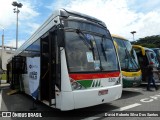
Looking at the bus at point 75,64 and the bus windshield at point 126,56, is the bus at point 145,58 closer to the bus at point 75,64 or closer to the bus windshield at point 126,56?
the bus windshield at point 126,56

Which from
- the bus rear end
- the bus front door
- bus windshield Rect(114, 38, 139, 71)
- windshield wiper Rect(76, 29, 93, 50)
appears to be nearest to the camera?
the bus rear end

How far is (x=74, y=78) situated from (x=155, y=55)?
1014 cm

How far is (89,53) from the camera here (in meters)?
6.64

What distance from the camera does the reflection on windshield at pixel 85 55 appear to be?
624 cm

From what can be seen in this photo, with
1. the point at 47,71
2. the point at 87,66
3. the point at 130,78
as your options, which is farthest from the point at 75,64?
the point at 130,78

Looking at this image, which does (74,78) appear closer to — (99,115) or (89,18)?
(99,115)

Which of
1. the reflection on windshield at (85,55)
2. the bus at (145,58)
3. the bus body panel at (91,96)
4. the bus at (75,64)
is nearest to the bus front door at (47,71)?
the bus at (75,64)

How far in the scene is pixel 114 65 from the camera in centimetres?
748

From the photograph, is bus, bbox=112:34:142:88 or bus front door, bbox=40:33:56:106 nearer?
bus front door, bbox=40:33:56:106

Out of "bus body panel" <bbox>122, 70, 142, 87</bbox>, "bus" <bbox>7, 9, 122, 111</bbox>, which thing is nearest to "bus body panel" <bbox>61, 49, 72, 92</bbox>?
"bus" <bbox>7, 9, 122, 111</bbox>

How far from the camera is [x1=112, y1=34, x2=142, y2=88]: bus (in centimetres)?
1015

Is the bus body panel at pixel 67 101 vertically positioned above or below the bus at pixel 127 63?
below

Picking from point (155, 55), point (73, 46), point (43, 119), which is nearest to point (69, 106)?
point (43, 119)

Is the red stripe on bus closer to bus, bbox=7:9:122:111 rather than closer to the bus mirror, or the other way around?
bus, bbox=7:9:122:111
